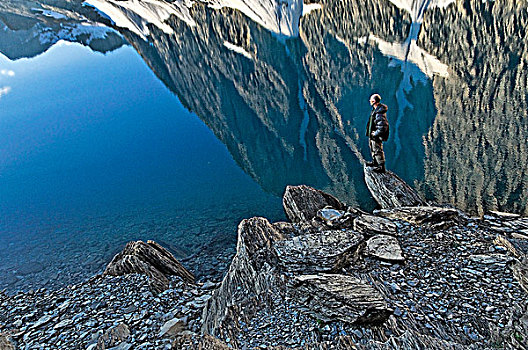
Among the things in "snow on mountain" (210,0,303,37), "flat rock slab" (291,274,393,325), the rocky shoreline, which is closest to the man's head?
the rocky shoreline

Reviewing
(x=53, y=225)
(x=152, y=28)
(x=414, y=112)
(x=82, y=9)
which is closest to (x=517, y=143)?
(x=414, y=112)

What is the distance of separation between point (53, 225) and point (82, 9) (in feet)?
291

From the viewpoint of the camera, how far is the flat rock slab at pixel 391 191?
33.4 ft

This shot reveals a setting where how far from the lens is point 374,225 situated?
27.9 ft

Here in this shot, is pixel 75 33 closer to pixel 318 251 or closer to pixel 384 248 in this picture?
pixel 318 251

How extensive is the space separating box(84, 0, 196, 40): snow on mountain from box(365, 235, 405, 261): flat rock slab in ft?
253

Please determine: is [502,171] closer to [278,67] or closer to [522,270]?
[522,270]

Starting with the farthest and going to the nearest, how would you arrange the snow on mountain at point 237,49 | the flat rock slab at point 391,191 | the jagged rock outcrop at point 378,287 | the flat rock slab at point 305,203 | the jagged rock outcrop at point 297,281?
the snow on mountain at point 237,49
the flat rock slab at point 305,203
the flat rock slab at point 391,191
the jagged rock outcrop at point 297,281
the jagged rock outcrop at point 378,287

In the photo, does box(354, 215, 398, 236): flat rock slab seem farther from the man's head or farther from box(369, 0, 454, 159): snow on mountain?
box(369, 0, 454, 159): snow on mountain

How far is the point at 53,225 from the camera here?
70.7 ft

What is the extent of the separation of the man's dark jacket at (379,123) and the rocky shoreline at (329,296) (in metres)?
2.26

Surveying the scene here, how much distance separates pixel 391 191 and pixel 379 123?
2250 mm

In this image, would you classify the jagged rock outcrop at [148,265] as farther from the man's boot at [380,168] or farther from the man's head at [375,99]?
the man's head at [375,99]

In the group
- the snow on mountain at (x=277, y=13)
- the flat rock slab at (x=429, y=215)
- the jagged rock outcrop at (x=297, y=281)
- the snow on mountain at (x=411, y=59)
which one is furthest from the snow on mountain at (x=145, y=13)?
the flat rock slab at (x=429, y=215)
